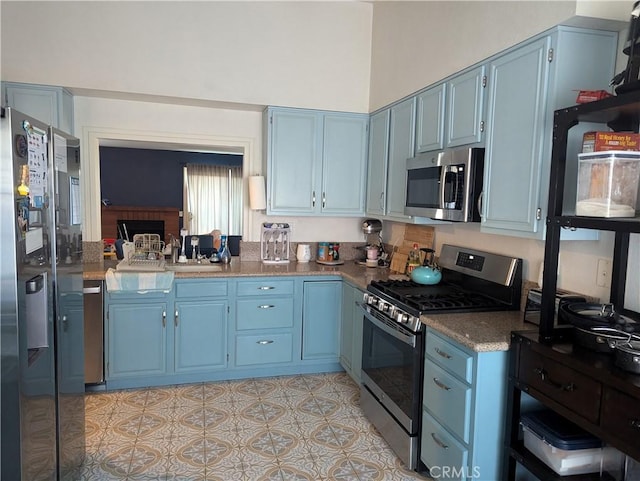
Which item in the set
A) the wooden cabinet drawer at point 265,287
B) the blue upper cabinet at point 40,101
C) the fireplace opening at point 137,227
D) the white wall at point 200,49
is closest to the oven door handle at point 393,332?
the wooden cabinet drawer at point 265,287

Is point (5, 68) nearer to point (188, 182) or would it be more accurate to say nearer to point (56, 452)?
point (56, 452)

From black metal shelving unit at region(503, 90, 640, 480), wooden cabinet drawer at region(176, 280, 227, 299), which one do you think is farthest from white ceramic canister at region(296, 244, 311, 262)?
black metal shelving unit at region(503, 90, 640, 480)

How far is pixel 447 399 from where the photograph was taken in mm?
2090

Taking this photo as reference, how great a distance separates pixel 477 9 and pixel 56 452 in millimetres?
3154

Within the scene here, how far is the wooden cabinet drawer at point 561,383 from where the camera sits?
1475mm

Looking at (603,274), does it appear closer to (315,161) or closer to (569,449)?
(569,449)

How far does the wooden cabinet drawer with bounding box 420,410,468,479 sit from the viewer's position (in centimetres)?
201

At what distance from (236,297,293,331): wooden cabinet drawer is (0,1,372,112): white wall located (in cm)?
169

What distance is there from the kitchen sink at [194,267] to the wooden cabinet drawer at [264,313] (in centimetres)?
41

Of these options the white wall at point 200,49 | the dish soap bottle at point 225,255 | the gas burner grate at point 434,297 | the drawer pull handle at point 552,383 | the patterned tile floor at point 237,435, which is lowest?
the patterned tile floor at point 237,435

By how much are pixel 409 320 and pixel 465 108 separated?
124 centimetres

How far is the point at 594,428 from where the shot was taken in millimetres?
1462

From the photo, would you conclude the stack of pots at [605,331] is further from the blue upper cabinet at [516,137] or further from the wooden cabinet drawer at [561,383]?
the blue upper cabinet at [516,137]

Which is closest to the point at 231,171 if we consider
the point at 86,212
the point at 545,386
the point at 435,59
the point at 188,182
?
the point at 188,182
